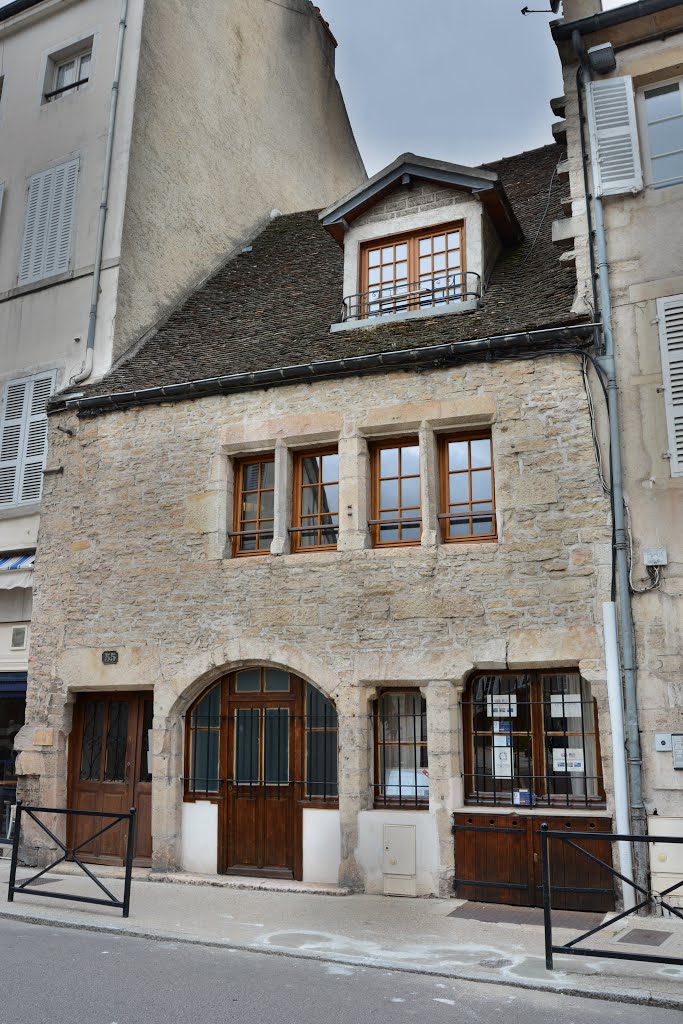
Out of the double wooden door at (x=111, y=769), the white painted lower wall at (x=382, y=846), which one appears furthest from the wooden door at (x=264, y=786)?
the double wooden door at (x=111, y=769)

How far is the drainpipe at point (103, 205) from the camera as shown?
34.5 ft

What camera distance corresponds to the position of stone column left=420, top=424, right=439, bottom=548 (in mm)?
8133

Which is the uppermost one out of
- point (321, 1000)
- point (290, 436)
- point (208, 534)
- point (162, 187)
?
point (162, 187)

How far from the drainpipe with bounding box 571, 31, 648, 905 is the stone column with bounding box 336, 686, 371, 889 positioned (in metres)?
2.31

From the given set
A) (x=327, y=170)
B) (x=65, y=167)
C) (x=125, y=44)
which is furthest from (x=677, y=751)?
(x=327, y=170)

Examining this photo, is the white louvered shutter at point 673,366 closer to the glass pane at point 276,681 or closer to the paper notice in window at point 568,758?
the paper notice in window at point 568,758

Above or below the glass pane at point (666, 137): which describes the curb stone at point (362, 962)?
below

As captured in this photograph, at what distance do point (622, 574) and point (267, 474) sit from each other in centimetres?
380

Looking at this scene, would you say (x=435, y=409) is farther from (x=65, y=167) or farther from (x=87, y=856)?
(x=65, y=167)

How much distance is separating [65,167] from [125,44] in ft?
6.11

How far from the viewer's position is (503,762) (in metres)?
7.66

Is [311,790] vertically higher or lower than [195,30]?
lower

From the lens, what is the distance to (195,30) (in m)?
12.8

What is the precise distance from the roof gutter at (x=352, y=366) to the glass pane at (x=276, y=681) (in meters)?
2.93
